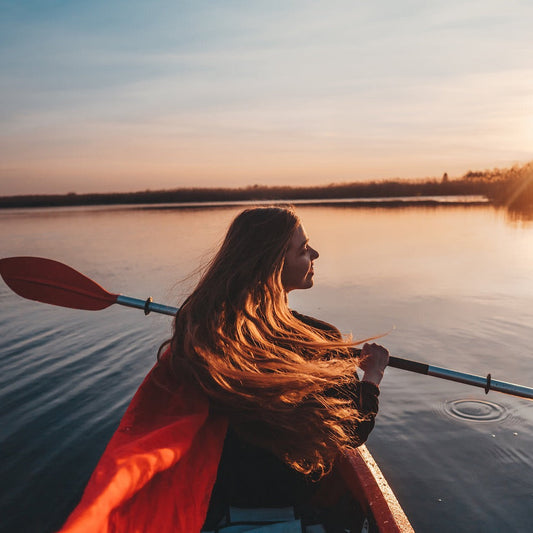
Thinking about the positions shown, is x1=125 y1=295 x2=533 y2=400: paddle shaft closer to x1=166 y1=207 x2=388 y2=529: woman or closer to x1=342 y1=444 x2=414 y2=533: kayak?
x1=342 y1=444 x2=414 y2=533: kayak

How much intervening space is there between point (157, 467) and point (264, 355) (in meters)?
0.56

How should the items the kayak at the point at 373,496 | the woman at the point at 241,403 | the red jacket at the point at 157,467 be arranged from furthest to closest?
the kayak at the point at 373,496 < the woman at the point at 241,403 < the red jacket at the point at 157,467

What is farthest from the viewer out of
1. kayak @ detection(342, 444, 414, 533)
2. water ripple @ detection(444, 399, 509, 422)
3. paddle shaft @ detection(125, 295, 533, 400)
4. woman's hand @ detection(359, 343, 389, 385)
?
water ripple @ detection(444, 399, 509, 422)

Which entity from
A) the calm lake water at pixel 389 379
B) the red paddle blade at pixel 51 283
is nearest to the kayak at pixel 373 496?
the calm lake water at pixel 389 379

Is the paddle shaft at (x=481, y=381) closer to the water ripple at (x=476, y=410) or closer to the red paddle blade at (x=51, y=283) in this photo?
the water ripple at (x=476, y=410)

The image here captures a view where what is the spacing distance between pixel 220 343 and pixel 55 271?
2.16 m

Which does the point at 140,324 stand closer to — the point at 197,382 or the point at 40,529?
the point at 40,529

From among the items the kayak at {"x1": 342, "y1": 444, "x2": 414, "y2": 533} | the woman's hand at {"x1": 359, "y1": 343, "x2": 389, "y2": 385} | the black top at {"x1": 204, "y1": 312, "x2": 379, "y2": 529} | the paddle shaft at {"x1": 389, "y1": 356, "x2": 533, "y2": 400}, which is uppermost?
the woman's hand at {"x1": 359, "y1": 343, "x2": 389, "y2": 385}

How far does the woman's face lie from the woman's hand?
0.40 metres

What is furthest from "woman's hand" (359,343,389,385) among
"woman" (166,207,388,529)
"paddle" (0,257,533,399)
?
"paddle" (0,257,533,399)

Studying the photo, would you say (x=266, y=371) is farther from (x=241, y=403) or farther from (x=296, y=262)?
(x=296, y=262)

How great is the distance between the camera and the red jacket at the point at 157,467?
1247 mm

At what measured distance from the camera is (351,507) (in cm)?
256

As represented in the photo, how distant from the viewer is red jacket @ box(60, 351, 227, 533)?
1.25 metres
